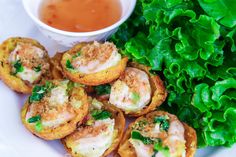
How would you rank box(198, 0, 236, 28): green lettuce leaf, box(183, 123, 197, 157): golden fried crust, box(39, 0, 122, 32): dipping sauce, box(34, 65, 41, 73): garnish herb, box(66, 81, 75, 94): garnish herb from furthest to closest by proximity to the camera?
box(39, 0, 122, 32): dipping sauce, box(34, 65, 41, 73): garnish herb, box(66, 81, 75, 94): garnish herb, box(183, 123, 197, 157): golden fried crust, box(198, 0, 236, 28): green lettuce leaf

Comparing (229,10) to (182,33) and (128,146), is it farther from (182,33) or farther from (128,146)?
(128,146)

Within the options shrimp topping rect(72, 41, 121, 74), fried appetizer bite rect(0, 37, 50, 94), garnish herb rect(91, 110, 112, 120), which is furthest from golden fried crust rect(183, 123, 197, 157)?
fried appetizer bite rect(0, 37, 50, 94)

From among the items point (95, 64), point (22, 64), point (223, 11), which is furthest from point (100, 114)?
point (223, 11)

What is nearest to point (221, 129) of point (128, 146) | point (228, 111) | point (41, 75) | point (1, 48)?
point (228, 111)

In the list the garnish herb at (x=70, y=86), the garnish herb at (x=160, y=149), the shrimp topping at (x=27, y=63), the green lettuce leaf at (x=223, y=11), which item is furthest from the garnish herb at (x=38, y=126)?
the green lettuce leaf at (x=223, y=11)

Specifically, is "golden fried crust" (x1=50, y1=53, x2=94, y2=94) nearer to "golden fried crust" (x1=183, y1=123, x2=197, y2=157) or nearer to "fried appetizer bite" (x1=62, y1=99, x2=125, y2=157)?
"fried appetizer bite" (x1=62, y1=99, x2=125, y2=157)

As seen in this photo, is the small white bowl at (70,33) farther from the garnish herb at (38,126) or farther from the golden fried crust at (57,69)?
the garnish herb at (38,126)

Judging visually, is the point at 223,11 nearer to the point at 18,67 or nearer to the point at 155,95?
the point at 155,95
